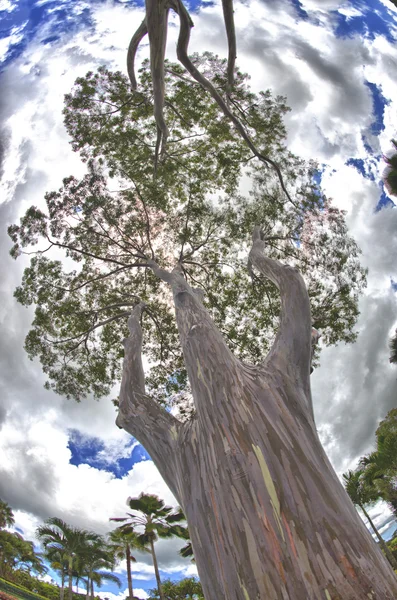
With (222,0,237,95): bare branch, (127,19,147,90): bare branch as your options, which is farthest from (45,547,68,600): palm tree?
(222,0,237,95): bare branch

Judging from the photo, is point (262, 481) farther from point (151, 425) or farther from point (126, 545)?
point (126, 545)

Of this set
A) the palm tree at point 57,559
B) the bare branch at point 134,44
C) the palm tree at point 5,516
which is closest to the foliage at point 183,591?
the palm tree at point 57,559

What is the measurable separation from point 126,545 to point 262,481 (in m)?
17.5

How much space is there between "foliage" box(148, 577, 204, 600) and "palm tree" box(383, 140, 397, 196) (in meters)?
A: 23.4

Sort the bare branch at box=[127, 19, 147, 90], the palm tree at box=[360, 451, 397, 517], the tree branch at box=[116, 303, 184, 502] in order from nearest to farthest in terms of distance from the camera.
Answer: the tree branch at box=[116, 303, 184, 502] → the bare branch at box=[127, 19, 147, 90] → the palm tree at box=[360, 451, 397, 517]

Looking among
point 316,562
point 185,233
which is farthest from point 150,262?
point 316,562

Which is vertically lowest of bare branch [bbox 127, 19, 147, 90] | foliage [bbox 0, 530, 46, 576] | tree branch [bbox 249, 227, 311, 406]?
tree branch [bbox 249, 227, 311, 406]

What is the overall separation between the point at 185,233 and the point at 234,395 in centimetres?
686

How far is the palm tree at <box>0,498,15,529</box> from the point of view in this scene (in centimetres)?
2053

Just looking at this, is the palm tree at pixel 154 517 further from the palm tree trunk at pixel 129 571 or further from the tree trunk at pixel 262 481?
the tree trunk at pixel 262 481

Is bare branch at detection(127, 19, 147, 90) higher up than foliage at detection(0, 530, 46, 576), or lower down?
lower down

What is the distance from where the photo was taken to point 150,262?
6.64m

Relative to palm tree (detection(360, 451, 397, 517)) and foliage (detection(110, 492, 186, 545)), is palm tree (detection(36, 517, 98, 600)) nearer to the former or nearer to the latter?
foliage (detection(110, 492, 186, 545))

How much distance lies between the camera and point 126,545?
580 inches
